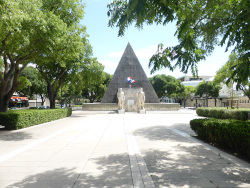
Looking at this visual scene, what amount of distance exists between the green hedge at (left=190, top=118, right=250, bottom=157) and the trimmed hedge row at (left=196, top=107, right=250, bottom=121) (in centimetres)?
1089

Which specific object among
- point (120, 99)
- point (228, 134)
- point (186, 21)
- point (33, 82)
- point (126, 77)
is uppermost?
point (126, 77)

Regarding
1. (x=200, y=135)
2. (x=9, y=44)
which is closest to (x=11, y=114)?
(x=9, y=44)

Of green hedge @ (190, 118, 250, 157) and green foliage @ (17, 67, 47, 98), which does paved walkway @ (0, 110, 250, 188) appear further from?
green foliage @ (17, 67, 47, 98)

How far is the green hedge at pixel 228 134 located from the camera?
5.91 m

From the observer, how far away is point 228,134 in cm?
681

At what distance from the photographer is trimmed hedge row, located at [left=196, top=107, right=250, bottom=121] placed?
17.7 meters

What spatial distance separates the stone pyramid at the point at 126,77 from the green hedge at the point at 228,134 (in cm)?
2792

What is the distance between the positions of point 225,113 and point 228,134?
585 inches

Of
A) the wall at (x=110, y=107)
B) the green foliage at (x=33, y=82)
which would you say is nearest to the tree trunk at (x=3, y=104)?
the wall at (x=110, y=107)

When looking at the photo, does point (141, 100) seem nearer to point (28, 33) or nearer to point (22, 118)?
point (22, 118)

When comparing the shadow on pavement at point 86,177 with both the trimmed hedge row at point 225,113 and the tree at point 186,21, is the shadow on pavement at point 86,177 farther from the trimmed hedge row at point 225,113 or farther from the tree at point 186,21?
the trimmed hedge row at point 225,113

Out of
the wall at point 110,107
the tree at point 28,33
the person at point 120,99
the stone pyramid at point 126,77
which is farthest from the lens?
the stone pyramid at point 126,77

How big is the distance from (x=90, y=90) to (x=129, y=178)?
173 feet

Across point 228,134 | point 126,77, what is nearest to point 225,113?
point 228,134
